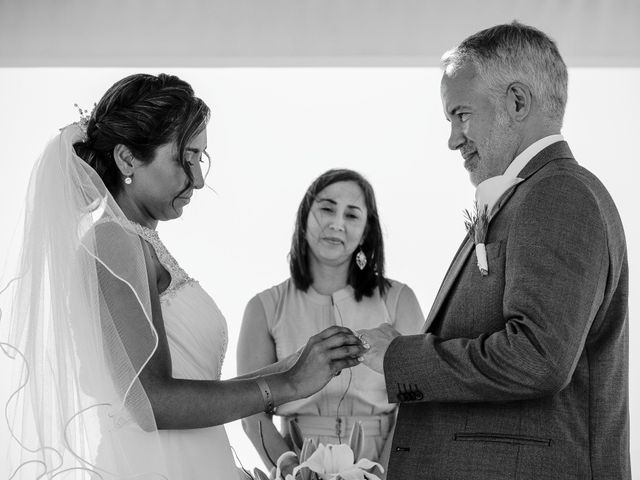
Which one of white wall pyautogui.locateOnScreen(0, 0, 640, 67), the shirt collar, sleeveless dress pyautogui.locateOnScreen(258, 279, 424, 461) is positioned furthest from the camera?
white wall pyautogui.locateOnScreen(0, 0, 640, 67)

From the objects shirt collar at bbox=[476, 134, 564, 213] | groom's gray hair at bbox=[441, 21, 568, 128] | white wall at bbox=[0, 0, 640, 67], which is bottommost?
shirt collar at bbox=[476, 134, 564, 213]

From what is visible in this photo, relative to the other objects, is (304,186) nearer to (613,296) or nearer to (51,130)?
(51,130)

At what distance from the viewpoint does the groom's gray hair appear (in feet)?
7.72

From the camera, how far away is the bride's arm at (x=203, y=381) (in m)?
2.14

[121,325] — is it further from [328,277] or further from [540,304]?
[328,277]

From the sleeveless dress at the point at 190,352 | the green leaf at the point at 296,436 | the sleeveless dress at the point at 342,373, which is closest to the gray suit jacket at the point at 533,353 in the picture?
the green leaf at the point at 296,436

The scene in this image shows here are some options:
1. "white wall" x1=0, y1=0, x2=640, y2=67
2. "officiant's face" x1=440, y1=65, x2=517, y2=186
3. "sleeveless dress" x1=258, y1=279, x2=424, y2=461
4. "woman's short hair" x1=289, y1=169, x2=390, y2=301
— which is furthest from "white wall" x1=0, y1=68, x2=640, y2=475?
"officiant's face" x1=440, y1=65, x2=517, y2=186

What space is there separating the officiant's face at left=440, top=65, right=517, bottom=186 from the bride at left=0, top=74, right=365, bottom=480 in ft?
1.89

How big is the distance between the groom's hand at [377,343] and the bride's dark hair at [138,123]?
2.03ft

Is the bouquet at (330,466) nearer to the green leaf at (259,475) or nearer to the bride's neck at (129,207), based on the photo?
the green leaf at (259,475)

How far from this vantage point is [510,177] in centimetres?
232

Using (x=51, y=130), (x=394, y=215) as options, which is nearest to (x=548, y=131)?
(x=394, y=215)

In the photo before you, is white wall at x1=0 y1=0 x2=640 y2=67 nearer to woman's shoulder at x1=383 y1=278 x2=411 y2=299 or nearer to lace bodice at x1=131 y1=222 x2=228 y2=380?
woman's shoulder at x1=383 y1=278 x2=411 y2=299

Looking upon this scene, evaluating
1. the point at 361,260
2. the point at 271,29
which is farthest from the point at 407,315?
the point at 271,29
